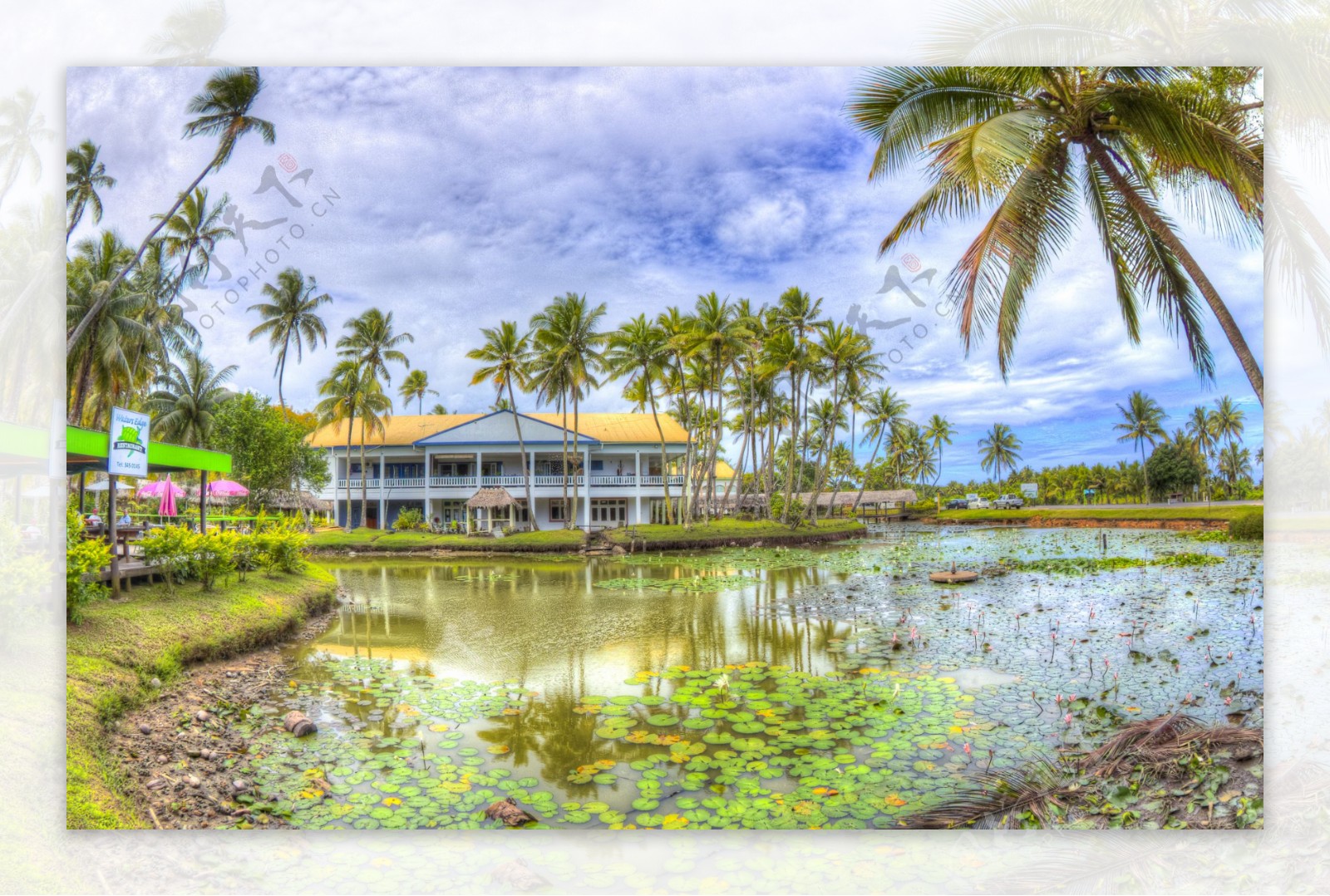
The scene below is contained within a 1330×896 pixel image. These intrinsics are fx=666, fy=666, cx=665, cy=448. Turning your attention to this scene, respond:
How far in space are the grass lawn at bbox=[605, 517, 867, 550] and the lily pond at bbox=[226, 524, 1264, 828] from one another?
639 cm

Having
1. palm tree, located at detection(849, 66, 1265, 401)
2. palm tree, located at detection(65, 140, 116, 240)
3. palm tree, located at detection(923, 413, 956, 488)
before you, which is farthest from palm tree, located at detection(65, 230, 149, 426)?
palm tree, located at detection(923, 413, 956, 488)

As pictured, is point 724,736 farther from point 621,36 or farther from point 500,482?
point 500,482

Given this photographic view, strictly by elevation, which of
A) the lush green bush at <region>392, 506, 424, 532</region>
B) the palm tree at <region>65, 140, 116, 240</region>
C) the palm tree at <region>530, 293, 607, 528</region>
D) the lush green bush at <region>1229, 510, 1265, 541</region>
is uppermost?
the palm tree at <region>530, 293, 607, 528</region>

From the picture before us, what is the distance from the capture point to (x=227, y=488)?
17.1 ft

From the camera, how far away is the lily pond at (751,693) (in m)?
2.90

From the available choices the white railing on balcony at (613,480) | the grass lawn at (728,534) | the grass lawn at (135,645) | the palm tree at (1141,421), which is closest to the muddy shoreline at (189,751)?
the grass lawn at (135,645)

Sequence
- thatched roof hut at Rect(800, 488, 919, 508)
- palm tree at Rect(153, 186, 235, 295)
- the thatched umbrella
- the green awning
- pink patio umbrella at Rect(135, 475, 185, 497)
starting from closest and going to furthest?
the green awning < palm tree at Rect(153, 186, 235, 295) < pink patio umbrella at Rect(135, 475, 185, 497) < thatched roof hut at Rect(800, 488, 919, 508) < the thatched umbrella

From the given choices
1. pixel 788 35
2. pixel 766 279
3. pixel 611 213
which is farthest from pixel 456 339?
pixel 788 35

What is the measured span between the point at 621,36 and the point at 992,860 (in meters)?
3.97

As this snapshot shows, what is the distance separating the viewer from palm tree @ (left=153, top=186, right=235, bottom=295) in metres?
3.47

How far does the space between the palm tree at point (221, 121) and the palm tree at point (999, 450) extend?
424cm

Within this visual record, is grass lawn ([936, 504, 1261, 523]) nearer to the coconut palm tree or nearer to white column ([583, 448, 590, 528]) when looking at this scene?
the coconut palm tree

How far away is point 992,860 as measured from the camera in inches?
108

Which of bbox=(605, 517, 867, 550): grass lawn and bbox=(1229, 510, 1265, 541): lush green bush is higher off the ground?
bbox=(1229, 510, 1265, 541): lush green bush
